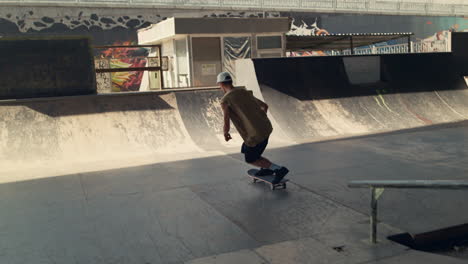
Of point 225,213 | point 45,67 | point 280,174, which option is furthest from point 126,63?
point 225,213

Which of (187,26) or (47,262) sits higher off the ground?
(187,26)

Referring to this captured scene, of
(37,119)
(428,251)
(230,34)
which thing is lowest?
(428,251)

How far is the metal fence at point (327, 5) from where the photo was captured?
2670 centimetres

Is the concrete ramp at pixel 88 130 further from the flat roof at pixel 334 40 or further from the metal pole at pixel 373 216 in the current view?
the flat roof at pixel 334 40

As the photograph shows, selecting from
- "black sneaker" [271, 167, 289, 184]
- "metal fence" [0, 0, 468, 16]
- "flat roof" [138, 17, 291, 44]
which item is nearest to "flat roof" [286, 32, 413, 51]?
"flat roof" [138, 17, 291, 44]

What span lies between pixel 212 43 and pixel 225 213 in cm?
1556

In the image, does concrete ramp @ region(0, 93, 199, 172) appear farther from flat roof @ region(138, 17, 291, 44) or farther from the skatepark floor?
flat roof @ region(138, 17, 291, 44)

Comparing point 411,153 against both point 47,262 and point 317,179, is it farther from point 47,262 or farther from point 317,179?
point 47,262

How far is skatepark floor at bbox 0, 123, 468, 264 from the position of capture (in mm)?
3742

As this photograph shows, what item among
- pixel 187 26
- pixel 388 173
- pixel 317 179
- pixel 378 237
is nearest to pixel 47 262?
pixel 378 237

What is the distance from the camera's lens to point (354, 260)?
11.5 feet

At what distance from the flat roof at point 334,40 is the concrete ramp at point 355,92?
9.16 m

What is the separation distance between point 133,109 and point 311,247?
7353 mm

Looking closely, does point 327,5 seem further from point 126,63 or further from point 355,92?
point 355,92
